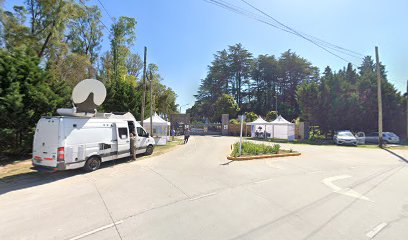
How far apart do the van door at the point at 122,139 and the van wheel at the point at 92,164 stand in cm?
135

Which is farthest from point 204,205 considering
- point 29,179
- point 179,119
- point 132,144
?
point 179,119

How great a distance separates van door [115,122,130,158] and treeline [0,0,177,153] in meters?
4.24

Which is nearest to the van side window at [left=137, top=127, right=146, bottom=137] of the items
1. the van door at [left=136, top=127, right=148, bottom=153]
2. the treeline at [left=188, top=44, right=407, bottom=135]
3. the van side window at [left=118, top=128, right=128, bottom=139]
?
the van door at [left=136, top=127, right=148, bottom=153]

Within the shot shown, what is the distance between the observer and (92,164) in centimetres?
1045

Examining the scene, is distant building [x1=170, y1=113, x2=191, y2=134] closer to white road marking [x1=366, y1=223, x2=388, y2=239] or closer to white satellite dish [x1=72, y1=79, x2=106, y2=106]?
white satellite dish [x1=72, y1=79, x2=106, y2=106]

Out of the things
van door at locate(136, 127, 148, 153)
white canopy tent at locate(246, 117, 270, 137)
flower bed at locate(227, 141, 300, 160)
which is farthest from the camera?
white canopy tent at locate(246, 117, 270, 137)

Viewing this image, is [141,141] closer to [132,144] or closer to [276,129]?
[132,144]

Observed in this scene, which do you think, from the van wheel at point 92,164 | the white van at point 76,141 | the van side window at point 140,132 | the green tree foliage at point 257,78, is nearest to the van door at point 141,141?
the van side window at point 140,132

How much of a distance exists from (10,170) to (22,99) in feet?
11.2

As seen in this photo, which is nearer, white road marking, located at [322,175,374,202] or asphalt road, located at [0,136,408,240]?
asphalt road, located at [0,136,408,240]

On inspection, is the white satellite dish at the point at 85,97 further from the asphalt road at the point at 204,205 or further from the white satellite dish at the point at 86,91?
the asphalt road at the point at 204,205

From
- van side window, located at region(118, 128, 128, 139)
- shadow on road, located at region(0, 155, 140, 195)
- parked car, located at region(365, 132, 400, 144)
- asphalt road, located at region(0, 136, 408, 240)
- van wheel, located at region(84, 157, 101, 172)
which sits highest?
van side window, located at region(118, 128, 128, 139)

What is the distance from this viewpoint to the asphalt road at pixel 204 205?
4547 mm

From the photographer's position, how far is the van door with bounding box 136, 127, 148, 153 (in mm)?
13797
